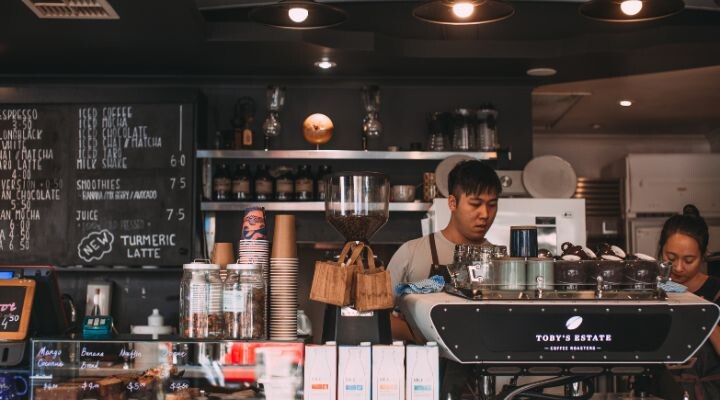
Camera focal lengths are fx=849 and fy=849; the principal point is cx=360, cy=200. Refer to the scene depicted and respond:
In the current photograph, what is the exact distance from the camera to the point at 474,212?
307 centimetres

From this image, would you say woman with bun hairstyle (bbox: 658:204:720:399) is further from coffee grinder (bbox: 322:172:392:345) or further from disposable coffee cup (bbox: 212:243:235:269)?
disposable coffee cup (bbox: 212:243:235:269)

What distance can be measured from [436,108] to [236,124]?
1289 mm

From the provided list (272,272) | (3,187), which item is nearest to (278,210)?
(3,187)

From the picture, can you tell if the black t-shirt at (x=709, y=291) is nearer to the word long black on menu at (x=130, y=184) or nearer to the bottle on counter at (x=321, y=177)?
the bottle on counter at (x=321, y=177)

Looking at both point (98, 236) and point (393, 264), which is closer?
point (393, 264)

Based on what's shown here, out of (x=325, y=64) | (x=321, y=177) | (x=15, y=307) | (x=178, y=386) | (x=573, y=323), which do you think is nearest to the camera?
(x=573, y=323)

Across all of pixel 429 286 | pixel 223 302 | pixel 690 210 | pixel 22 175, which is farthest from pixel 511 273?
pixel 690 210

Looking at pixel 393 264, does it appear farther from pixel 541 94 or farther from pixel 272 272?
pixel 541 94

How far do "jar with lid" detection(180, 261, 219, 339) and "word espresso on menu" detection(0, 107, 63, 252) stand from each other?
3409 mm

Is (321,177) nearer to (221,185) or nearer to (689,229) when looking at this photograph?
(221,185)

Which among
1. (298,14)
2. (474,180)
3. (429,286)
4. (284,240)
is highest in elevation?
(298,14)

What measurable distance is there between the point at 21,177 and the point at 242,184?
1.37m

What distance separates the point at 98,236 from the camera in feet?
17.1

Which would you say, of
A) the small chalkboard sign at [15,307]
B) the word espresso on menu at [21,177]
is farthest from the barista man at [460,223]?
the word espresso on menu at [21,177]
